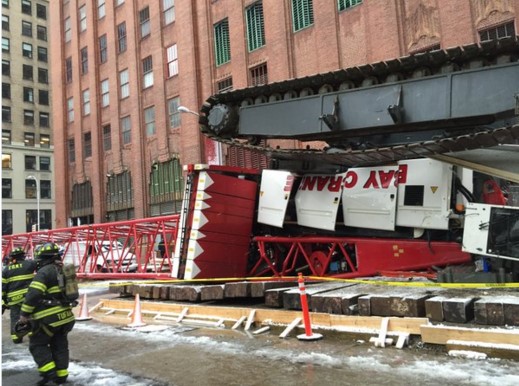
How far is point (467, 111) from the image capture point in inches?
273

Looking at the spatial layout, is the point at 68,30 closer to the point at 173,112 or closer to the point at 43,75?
the point at 173,112

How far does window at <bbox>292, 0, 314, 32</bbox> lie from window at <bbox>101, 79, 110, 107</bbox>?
19.2 metres

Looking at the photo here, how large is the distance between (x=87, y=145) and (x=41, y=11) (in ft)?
120

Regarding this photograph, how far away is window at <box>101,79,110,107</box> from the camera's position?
39250 millimetres

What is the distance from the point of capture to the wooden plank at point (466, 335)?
18.2 feet

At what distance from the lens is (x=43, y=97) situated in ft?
220

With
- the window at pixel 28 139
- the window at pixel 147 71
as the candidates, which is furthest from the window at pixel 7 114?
the window at pixel 147 71

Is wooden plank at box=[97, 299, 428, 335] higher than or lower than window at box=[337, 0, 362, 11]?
lower

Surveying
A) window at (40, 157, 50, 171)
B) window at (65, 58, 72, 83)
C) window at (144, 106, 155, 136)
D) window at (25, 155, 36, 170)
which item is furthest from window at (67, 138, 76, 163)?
window at (40, 157, 50, 171)

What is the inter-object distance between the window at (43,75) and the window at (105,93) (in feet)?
106

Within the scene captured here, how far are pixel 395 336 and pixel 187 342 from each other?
9.81ft

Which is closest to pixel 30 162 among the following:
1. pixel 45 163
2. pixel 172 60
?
pixel 45 163

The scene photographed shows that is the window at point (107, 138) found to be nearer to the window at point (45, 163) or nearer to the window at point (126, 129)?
the window at point (126, 129)

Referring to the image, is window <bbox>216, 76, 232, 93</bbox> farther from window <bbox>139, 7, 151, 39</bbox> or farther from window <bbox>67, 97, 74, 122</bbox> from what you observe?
window <bbox>67, 97, 74, 122</bbox>
